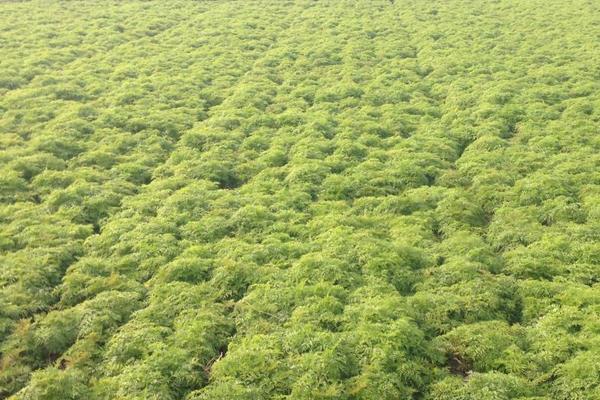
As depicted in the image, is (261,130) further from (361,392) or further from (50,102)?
(361,392)

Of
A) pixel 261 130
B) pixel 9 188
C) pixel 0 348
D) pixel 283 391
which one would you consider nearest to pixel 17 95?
pixel 9 188

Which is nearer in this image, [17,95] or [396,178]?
[396,178]

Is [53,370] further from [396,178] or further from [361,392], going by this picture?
[396,178]

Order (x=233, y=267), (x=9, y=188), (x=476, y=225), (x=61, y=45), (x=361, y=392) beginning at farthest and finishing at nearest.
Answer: (x=61, y=45) → (x=9, y=188) → (x=476, y=225) → (x=233, y=267) → (x=361, y=392)

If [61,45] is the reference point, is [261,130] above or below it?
below

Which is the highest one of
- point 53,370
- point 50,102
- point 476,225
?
point 50,102

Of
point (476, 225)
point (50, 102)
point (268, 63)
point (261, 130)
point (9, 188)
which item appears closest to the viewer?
point (476, 225)
